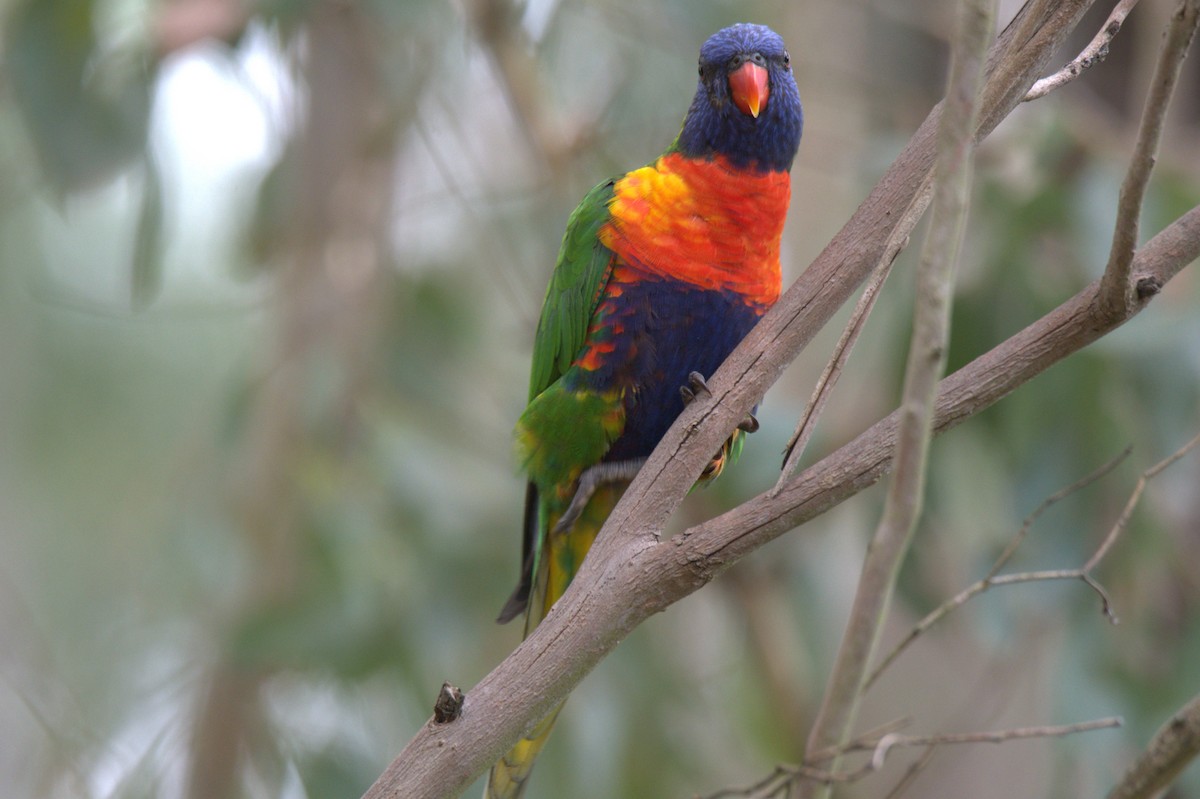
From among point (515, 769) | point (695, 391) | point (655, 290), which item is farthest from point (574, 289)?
point (515, 769)

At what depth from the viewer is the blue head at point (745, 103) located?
5.85 ft

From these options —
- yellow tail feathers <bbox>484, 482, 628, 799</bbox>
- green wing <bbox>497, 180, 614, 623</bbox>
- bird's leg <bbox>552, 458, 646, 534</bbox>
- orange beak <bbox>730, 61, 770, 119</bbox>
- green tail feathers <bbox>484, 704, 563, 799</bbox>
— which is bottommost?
green tail feathers <bbox>484, 704, 563, 799</bbox>

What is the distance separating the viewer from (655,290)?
1763 mm

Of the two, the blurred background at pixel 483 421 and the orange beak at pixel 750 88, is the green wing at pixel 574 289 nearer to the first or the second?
the orange beak at pixel 750 88

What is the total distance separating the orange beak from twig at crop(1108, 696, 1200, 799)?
1051mm

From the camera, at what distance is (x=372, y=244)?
10.1 feet

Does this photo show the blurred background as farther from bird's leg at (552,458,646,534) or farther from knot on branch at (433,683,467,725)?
knot on branch at (433,683,467,725)

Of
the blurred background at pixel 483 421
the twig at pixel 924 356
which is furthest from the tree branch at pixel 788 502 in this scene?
the blurred background at pixel 483 421

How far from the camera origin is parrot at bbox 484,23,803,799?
1.76 m

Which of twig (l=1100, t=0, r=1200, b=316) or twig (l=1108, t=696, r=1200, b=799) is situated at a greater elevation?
twig (l=1100, t=0, r=1200, b=316)

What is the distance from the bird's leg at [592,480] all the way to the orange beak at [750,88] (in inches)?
23.4

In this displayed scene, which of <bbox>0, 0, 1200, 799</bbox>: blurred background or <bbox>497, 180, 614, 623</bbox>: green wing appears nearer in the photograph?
<bbox>497, 180, 614, 623</bbox>: green wing

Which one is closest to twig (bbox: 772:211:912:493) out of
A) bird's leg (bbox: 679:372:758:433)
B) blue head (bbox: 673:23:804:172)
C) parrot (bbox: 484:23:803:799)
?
bird's leg (bbox: 679:372:758:433)

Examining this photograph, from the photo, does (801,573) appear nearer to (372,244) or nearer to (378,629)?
(378,629)
